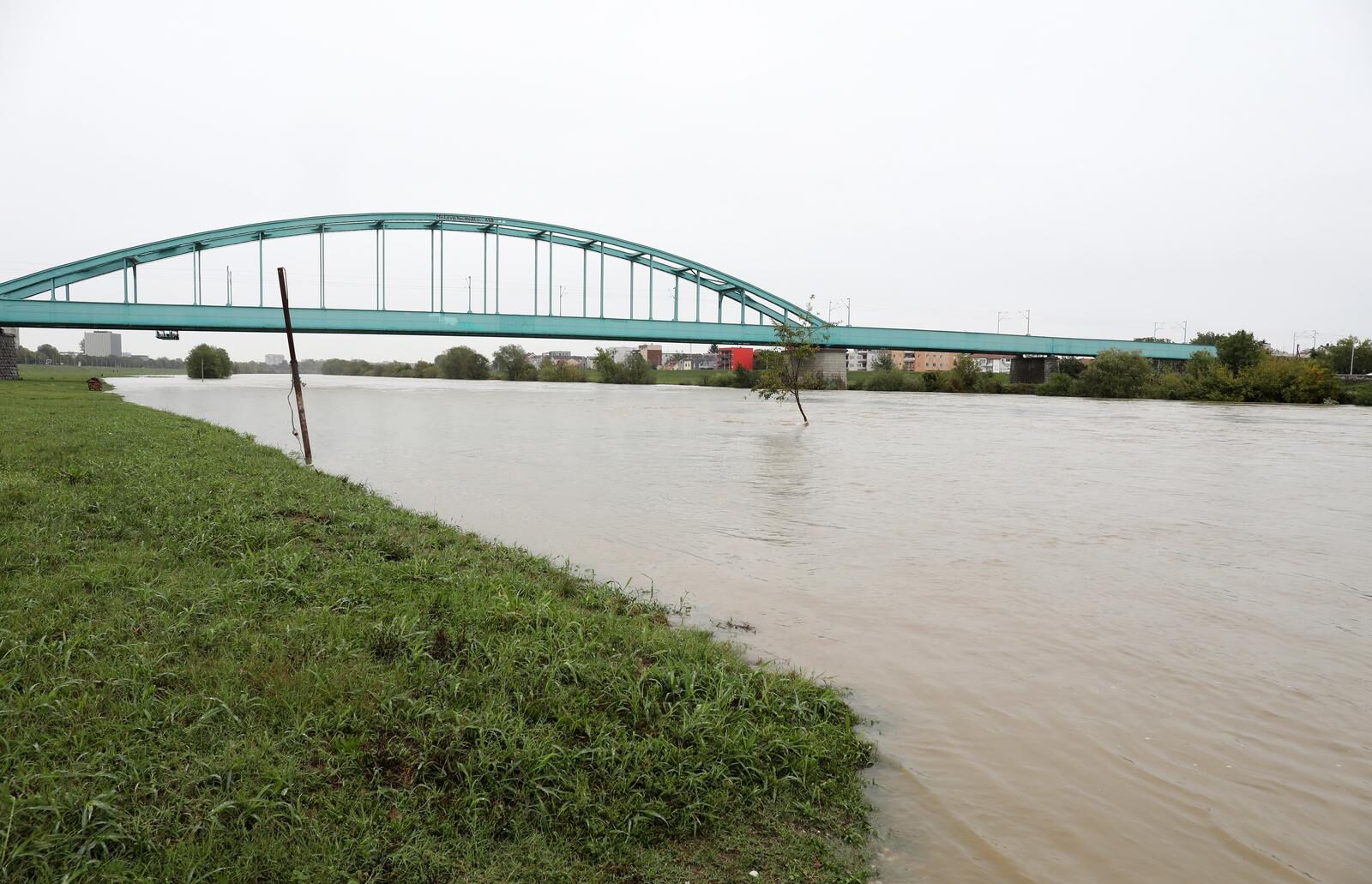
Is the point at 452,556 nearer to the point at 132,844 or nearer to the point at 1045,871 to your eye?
the point at 132,844

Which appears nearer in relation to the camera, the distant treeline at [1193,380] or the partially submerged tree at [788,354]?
the partially submerged tree at [788,354]

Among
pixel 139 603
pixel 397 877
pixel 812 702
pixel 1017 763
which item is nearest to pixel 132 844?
pixel 397 877

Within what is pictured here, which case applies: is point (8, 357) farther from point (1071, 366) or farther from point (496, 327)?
point (1071, 366)

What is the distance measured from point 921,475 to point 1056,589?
928 centimetres

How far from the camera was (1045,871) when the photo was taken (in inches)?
131

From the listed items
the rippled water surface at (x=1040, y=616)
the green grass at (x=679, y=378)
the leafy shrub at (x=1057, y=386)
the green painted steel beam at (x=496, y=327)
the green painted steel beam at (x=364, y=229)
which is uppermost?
the green painted steel beam at (x=364, y=229)

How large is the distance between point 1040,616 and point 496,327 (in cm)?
6466

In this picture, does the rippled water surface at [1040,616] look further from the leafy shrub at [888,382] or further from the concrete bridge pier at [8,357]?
the leafy shrub at [888,382]

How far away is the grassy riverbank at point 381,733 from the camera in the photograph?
9.73ft

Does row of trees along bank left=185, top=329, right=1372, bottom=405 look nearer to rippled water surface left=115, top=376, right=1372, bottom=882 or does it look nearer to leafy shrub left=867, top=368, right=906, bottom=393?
leafy shrub left=867, top=368, right=906, bottom=393

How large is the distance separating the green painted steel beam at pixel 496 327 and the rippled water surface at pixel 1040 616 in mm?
A: 48360

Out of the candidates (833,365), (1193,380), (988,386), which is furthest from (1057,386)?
(833,365)

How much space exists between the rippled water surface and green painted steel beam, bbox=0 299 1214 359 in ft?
159

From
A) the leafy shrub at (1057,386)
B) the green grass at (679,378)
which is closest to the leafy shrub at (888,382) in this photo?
the leafy shrub at (1057,386)
